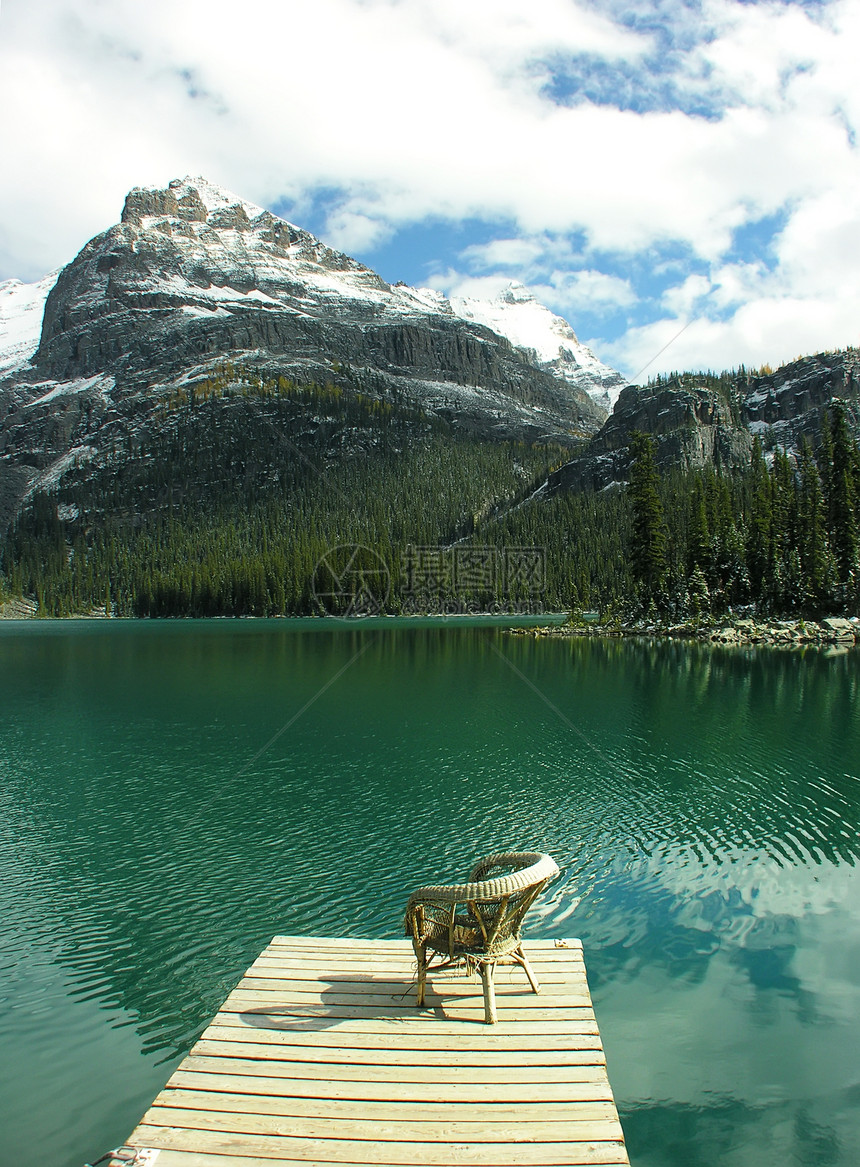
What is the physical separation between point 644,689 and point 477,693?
9.44 m

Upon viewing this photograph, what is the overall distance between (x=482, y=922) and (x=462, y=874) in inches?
271

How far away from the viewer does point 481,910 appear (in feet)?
23.2

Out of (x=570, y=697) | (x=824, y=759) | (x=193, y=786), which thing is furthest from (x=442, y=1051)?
(x=570, y=697)

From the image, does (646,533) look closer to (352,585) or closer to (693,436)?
(352,585)

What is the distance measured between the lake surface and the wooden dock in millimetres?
1660

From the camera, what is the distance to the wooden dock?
16.1 feet

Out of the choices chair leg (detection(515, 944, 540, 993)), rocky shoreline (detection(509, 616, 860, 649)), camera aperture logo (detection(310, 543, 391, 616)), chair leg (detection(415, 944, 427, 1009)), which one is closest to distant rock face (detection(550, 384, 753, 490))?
camera aperture logo (detection(310, 543, 391, 616))

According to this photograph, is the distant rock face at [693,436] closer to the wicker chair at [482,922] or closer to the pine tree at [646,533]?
the pine tree at [646,533]

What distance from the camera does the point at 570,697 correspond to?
35656mm

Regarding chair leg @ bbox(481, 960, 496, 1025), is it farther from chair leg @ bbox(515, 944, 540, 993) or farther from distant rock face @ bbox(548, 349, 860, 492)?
distant rock face @ bbox(548, 349, 860, 492)

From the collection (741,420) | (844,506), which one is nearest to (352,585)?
(844,506)

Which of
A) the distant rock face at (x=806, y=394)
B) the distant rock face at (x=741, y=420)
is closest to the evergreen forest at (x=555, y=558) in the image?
the distant rock face at (x=741, y=420)

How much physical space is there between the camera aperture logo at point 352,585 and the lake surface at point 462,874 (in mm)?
113610

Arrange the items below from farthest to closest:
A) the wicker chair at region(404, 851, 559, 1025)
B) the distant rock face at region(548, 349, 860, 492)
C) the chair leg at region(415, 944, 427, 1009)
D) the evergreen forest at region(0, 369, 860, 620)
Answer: the distant rock face at region(548, 349, 860, 492) < the evergreen forest at region(0, 369, 860, 620) < the chair leg at region(415, 944, 427, 1009) < the wicker chair at region(404, 851, 559, 1025)
